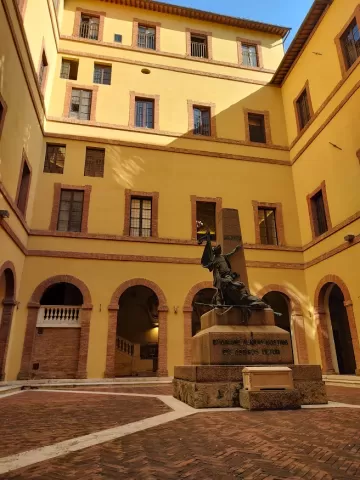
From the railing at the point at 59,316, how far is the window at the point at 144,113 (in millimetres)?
9818

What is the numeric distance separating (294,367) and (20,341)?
34.0 feet

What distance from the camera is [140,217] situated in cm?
1558

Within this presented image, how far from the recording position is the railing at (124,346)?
15286mm

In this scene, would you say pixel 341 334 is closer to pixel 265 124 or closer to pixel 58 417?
pixel 265 124

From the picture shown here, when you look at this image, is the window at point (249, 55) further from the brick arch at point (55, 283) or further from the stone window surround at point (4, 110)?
the brick arch at point (55, 283)

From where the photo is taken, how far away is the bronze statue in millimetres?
7105

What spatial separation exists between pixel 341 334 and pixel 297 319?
4034 mm

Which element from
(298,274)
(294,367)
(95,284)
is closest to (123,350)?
(95,284)

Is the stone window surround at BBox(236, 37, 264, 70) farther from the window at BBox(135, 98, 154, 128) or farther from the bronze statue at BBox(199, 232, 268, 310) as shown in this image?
the bronze statue at BBox(199, 232, 268, 310)

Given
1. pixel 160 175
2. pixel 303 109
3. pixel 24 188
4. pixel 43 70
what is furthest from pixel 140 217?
pixel 303 109

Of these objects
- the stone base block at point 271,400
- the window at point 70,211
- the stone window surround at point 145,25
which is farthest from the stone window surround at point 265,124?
the stone base block at point 271,400

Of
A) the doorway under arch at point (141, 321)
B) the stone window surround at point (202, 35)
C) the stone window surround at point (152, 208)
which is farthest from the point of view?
the stone window surround at point (202, 35)

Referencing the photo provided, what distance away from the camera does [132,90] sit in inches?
695

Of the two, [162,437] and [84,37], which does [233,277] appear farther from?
[84,37]
